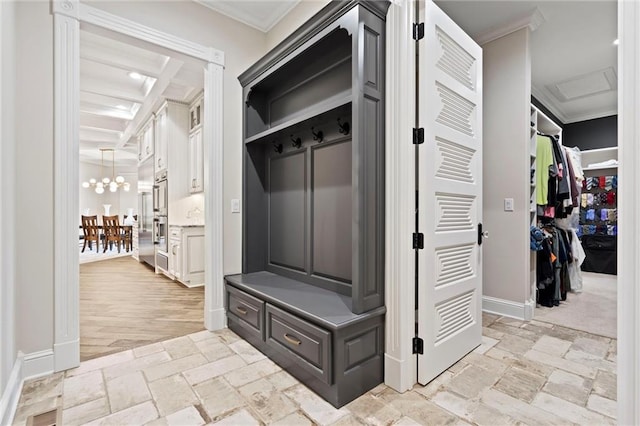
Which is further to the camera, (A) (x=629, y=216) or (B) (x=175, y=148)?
(B) (x=175, y=148)

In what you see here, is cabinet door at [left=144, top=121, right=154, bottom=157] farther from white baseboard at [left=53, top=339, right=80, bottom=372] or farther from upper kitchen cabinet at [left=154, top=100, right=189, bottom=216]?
white baseboard at [left=53, top=339, right=80, bottom=372]

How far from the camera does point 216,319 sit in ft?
9.27

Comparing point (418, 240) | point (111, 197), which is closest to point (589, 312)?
point (418, 240)

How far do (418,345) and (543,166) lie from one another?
9.10 ft

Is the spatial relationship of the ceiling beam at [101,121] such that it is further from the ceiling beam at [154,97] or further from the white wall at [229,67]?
the white wall at [229,67]

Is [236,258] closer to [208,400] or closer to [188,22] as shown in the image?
[208,400]

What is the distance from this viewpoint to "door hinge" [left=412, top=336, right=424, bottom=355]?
75.5 inches

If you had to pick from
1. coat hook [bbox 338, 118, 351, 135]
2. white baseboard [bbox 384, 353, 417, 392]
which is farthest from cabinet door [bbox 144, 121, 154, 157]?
white baseboard [bbox 384, 353, 417, 392]

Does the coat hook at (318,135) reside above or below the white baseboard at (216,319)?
above

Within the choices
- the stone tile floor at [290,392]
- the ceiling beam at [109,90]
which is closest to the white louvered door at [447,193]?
the stone tile floor at [290,392]

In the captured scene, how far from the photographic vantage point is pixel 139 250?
22.5 feet

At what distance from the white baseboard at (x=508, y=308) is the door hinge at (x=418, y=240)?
194cm

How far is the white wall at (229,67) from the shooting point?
274cm

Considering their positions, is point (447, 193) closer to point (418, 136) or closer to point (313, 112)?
point (418, 136)
